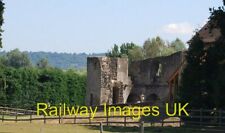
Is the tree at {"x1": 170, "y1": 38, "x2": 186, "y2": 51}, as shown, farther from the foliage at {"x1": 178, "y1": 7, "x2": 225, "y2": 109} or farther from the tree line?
the foliage at {"x1": 178, "y1": 7, "x2": 225, "y2": 109}

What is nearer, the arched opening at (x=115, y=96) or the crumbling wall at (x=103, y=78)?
the crumbling wall at (x=103, y=78)

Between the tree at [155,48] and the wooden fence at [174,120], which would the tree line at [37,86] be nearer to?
the wooden fence at [174,120]

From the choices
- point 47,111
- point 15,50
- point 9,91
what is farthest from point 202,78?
point 15,50

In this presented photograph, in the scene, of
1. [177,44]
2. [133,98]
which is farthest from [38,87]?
[177,44]

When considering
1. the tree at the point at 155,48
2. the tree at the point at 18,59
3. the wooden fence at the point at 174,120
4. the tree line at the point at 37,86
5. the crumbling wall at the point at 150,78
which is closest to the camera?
the wooden fence at the point at 174,120

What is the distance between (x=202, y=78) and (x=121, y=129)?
6246mm

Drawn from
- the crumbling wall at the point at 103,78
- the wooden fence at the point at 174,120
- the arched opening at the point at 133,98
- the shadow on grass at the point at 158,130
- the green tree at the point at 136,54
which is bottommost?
the shadow on grass at the point at 158,130

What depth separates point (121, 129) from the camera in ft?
114

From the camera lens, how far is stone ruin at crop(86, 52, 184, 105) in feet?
200

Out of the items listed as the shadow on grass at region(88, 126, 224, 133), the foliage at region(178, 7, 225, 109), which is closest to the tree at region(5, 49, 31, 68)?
the foliage at region(178, 7, 225, 109)

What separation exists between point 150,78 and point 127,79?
11.2 ft

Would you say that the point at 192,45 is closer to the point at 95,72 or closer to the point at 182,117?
the point at 182,117

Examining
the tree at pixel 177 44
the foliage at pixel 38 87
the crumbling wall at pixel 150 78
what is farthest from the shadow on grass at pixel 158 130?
the tree at pixel 177 44

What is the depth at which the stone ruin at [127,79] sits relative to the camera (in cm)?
6084
